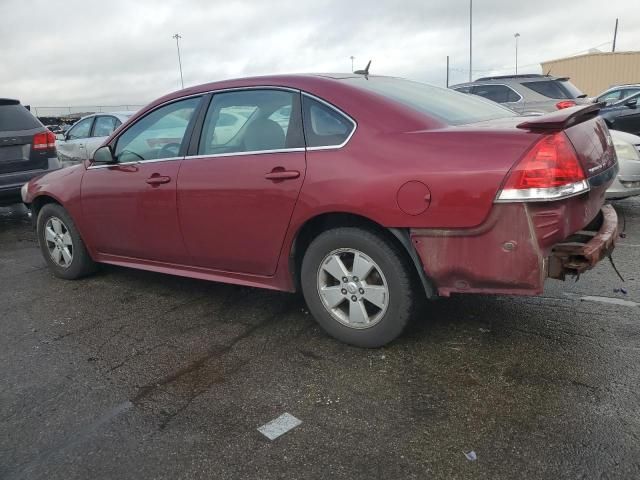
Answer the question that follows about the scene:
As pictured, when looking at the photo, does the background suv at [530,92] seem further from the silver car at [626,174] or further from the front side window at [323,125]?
the front side window at [323,125]

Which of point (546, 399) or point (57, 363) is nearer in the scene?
point (546, 399)

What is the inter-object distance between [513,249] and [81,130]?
11.2 metres

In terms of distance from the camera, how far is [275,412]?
108 inches

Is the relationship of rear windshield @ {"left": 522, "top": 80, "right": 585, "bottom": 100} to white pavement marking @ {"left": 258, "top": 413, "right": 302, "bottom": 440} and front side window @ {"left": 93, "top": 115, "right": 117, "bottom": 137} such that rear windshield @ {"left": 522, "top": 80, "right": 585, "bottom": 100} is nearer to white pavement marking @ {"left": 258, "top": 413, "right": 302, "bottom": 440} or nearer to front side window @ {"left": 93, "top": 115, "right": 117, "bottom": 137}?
front side window @ {"left": 93, "top": 115, "right": 117, "bottom": 137}

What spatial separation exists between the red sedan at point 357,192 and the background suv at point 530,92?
694 cm

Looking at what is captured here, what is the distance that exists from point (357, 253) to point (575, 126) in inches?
52.3

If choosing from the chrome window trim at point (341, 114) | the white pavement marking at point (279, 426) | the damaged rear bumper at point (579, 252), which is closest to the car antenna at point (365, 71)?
the chrome window trim at point (341, 114)

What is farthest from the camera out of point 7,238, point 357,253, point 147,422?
point 7,238

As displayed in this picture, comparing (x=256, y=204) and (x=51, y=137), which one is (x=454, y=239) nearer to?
(x=256, y=204)

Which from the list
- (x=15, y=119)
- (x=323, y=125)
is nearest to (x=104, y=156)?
(x=323, y=125)

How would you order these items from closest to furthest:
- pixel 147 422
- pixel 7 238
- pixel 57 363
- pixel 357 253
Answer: pixel 147 422
pixel 357 253
pixel 57 363
pixel 7 238

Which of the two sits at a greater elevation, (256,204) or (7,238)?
(256,204)

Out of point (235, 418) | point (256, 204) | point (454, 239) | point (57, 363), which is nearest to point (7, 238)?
point (57, 363)

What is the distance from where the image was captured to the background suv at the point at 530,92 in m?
10.3
